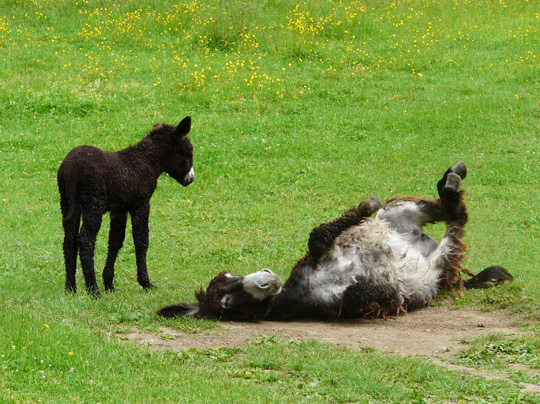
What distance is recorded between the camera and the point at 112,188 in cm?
789

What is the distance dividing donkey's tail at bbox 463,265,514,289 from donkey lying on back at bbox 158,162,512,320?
12 mm

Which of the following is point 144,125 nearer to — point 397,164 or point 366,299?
point 397,164

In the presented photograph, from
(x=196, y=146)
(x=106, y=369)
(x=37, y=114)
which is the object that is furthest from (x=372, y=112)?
(x=106, y=369)

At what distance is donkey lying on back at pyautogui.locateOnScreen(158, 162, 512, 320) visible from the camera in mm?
7270

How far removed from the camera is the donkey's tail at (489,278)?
8312mm

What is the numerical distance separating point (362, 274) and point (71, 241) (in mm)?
3172

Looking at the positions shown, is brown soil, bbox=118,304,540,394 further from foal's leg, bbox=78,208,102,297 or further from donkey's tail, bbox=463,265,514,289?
foal's leg, bbox=78,208,102,297

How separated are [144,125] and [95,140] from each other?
1201mm

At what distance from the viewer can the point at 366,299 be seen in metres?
7.37

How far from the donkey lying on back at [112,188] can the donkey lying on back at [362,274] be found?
1350mm

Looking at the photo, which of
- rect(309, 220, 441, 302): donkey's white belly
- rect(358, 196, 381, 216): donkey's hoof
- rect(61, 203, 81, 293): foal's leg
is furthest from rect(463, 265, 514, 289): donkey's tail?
rect(61, 203, 81, 293): foal's leg

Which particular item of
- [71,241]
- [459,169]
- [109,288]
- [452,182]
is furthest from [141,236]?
[459,169]

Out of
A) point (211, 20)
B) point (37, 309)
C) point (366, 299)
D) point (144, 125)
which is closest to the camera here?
point (37, 309)

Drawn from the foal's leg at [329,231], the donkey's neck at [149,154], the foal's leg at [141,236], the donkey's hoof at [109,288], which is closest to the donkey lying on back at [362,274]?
the foal's leg at [329,231]
